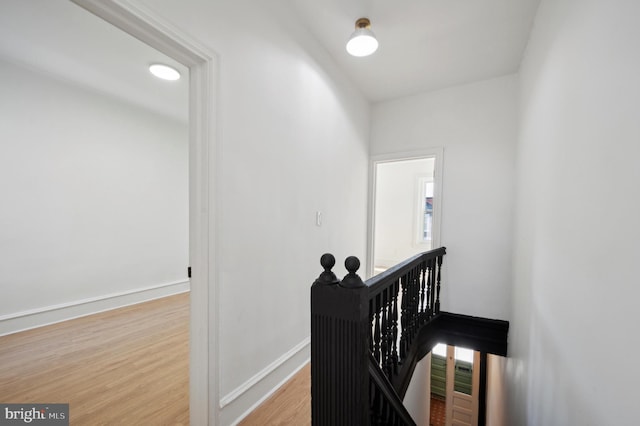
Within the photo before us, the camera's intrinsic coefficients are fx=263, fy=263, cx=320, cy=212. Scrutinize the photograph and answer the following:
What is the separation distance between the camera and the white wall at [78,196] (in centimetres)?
279

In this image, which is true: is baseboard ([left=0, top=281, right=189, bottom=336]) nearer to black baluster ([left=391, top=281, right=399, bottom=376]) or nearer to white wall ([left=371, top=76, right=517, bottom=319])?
black baluster ([left=391, top=281, right=399, bottom=376])

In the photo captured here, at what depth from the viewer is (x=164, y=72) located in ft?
9.14

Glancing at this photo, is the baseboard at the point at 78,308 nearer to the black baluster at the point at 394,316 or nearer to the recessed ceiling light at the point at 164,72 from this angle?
the recessed ceiling light at the point at 164,72

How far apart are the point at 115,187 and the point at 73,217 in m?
0.59

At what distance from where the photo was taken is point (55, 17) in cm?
199

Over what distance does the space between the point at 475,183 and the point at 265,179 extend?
2539mm

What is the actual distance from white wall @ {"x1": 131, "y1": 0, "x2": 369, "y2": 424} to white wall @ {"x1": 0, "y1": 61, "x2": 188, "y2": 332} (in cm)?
292

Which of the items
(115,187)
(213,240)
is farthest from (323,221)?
(115,187)

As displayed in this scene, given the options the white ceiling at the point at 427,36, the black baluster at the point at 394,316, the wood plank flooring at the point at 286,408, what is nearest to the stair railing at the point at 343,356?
the black baluster at the point at 394,316

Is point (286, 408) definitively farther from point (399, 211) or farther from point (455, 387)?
point (455, 387)

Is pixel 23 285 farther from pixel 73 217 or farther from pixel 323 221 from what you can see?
pixel 323 221

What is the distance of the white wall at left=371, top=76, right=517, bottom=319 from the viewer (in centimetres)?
293

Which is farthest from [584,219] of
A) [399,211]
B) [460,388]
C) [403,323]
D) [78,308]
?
[460,388]

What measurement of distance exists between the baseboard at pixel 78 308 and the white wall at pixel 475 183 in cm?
411
